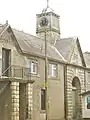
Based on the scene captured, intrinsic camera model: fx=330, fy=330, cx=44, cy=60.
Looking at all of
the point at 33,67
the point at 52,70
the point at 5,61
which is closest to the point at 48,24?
the point at 52,70

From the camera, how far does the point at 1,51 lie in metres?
31.0

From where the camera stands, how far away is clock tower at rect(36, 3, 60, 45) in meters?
52.5

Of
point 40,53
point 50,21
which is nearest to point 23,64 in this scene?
point 40,53

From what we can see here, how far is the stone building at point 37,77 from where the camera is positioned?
29500 mm

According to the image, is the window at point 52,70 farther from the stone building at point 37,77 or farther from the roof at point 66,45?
the roof at point 66,45

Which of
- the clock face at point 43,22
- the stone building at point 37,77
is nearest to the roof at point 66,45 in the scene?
the stone building at point 37,77

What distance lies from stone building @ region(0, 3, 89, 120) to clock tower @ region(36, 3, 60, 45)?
1.99 metres

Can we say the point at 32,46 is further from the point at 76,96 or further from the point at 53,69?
the point at 76,96

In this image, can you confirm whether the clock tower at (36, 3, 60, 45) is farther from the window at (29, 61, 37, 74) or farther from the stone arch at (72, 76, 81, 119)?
the window at (29, 61, 37, 74)

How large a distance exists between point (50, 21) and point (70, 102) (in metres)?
17.0

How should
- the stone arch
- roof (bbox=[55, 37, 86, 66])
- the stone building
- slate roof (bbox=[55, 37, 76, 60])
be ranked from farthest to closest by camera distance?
the stone arch < slate roof (bbox=[55, 37, 76, 60]) < roof (bbox=[55, 37, 86, 66]) < the stone building

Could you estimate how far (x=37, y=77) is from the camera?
3519 cm

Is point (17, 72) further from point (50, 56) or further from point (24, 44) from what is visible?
point (50, 56)

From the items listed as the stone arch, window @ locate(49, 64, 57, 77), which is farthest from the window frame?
the stone arch
